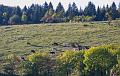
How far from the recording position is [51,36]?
503 ft

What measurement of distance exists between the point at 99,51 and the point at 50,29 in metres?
61.3

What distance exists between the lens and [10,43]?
142 meters

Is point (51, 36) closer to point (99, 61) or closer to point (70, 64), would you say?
point (70, 64)

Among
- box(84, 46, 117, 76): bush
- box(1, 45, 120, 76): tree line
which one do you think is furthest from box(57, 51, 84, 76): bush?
box(84, 46, 117, 76): bush

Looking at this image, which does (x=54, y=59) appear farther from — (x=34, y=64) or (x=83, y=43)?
(x=83, y=43)

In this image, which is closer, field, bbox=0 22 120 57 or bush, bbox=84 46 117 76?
bush, bbox=84 46 117 76

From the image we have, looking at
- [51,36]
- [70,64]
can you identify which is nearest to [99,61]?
[70,64]

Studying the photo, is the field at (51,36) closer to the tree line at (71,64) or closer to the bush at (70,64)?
the tree line at (71,64)

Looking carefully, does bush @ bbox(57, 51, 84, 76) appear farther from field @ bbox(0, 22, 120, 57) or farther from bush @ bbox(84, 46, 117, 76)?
field @ bbox(0, 22, 120, 57)

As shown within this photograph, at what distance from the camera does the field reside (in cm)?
13600

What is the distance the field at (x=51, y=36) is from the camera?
136 m

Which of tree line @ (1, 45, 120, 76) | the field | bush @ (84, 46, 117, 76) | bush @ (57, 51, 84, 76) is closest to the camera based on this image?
bush @ (84, 46, 117, 76)

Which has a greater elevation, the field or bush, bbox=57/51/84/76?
the field

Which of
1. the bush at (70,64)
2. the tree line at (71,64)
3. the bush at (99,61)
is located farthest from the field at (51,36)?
the bush at (99,61)
